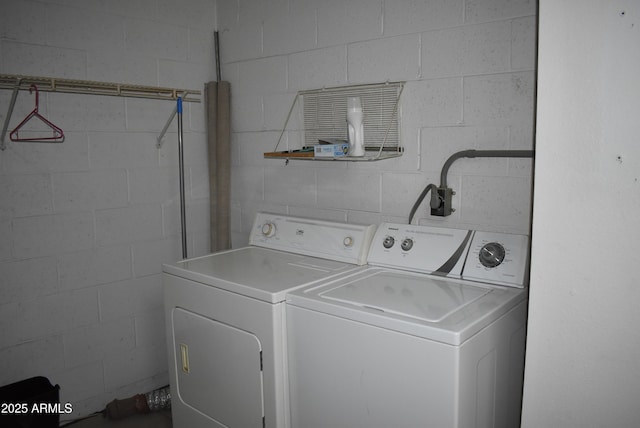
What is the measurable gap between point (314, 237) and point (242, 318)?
57 cm

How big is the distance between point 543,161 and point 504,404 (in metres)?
0.83

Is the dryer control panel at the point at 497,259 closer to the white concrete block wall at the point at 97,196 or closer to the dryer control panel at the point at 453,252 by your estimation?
the dryer control panel at the point at 453,252

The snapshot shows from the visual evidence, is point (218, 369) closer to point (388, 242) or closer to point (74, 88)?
point (388, 242)

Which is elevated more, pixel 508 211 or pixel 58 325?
pixel 508 211

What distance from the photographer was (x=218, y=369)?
1.91 meters

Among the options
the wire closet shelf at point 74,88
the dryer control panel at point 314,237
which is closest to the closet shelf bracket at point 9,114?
the wire closet shelf at point 74,88

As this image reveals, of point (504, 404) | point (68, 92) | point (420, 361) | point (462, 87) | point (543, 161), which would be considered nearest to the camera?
point (543, 161)

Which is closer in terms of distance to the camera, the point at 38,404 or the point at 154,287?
the point at 38,404

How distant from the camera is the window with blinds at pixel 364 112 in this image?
217cm

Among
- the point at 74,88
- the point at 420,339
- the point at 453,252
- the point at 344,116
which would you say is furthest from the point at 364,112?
the point at 74,88

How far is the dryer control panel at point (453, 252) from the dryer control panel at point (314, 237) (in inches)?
2.2

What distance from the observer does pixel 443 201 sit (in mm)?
1998

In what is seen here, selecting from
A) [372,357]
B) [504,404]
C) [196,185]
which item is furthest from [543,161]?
[196,185]

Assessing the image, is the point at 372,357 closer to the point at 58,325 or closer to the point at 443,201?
the point at 443,201
